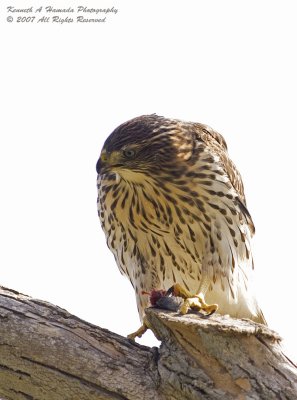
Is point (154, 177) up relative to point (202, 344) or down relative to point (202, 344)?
up

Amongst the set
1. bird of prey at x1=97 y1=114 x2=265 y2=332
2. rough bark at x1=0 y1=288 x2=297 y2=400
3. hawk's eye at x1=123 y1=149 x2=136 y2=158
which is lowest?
rough bark at x1=0 y1=288 x2=297 y2=400

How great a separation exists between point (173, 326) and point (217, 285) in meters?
2.72

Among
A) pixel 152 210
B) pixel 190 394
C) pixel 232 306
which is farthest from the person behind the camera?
pixel 232 306

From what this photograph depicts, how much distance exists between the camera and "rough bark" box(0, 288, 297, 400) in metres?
→ 4.55

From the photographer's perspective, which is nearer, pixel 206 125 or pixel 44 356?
pixel 44 356

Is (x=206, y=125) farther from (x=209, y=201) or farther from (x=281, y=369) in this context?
(x=281, y=369)

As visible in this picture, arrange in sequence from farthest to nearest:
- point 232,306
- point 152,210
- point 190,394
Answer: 1. point 232,306
2. point 152,210
3. point 190,394

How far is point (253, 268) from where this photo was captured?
800 centimetres

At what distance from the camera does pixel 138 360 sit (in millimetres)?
4832

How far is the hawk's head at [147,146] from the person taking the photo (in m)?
6.66

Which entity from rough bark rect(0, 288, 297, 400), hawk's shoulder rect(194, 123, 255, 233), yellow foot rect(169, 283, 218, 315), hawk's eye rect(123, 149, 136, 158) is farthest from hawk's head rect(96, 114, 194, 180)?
rough bark rect(0, 288, 297, 400)

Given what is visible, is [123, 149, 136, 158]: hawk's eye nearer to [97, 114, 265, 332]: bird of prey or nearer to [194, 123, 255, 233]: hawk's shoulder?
[97, 114, 265, 332]: bird of prey

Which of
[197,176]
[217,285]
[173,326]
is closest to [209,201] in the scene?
[197,176]

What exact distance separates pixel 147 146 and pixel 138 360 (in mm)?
2641
